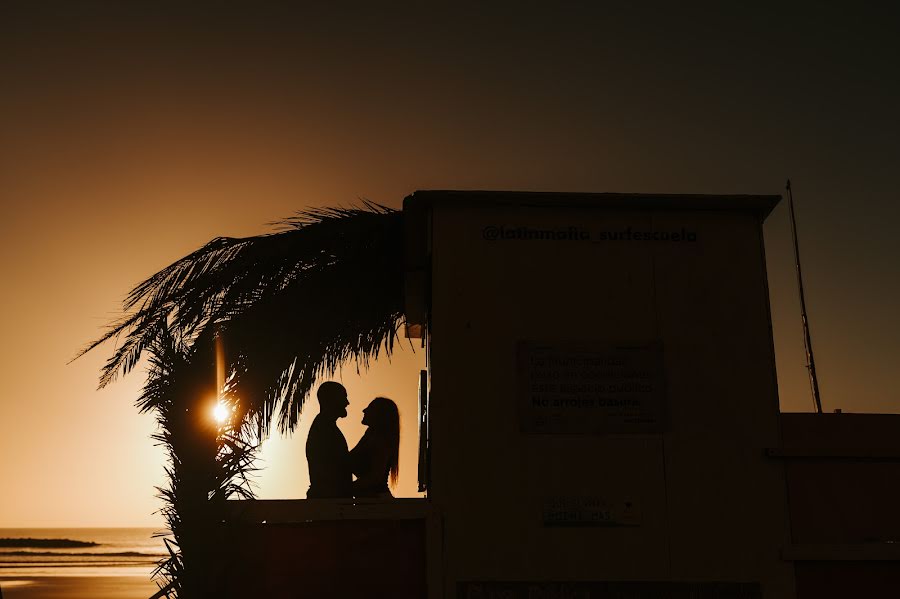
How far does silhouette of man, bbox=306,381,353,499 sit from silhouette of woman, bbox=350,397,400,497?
12 cm

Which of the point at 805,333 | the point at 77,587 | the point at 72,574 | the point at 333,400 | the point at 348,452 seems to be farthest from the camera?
the point at 72,574

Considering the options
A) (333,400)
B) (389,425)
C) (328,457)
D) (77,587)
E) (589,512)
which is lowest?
(77,587)

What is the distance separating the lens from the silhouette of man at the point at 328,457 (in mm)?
5992

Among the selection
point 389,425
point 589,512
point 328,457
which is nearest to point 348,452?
point 328,457

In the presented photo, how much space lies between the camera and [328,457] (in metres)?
6.10

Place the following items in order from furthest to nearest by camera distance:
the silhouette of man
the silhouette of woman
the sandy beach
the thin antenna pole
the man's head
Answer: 1. the sandy beach
2. the thin antenna pole
3. the man's head
4. the silhouette of woman
5. the silhouette of man

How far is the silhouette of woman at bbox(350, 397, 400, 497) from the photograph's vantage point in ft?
20.4

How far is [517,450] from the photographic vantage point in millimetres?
5094

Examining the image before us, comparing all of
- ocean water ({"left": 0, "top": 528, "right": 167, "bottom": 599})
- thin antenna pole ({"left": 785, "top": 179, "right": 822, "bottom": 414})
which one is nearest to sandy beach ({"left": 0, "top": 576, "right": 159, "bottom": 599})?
ocean water ({"left": 0, "top": 528, "right": 167, "bottom": 599})

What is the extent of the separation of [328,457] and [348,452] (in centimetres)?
21

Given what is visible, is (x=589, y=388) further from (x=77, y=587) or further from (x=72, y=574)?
(x=72, y=574)

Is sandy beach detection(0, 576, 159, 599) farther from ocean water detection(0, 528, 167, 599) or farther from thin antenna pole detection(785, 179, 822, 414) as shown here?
thin antenna pole detection(785, 179, 822, 414)

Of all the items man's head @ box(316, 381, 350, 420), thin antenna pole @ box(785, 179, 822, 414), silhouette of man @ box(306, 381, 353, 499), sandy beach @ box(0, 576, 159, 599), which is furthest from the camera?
sandy beach @ box(0, 576, 159, 599)

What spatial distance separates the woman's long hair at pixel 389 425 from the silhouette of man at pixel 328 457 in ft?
0.85
